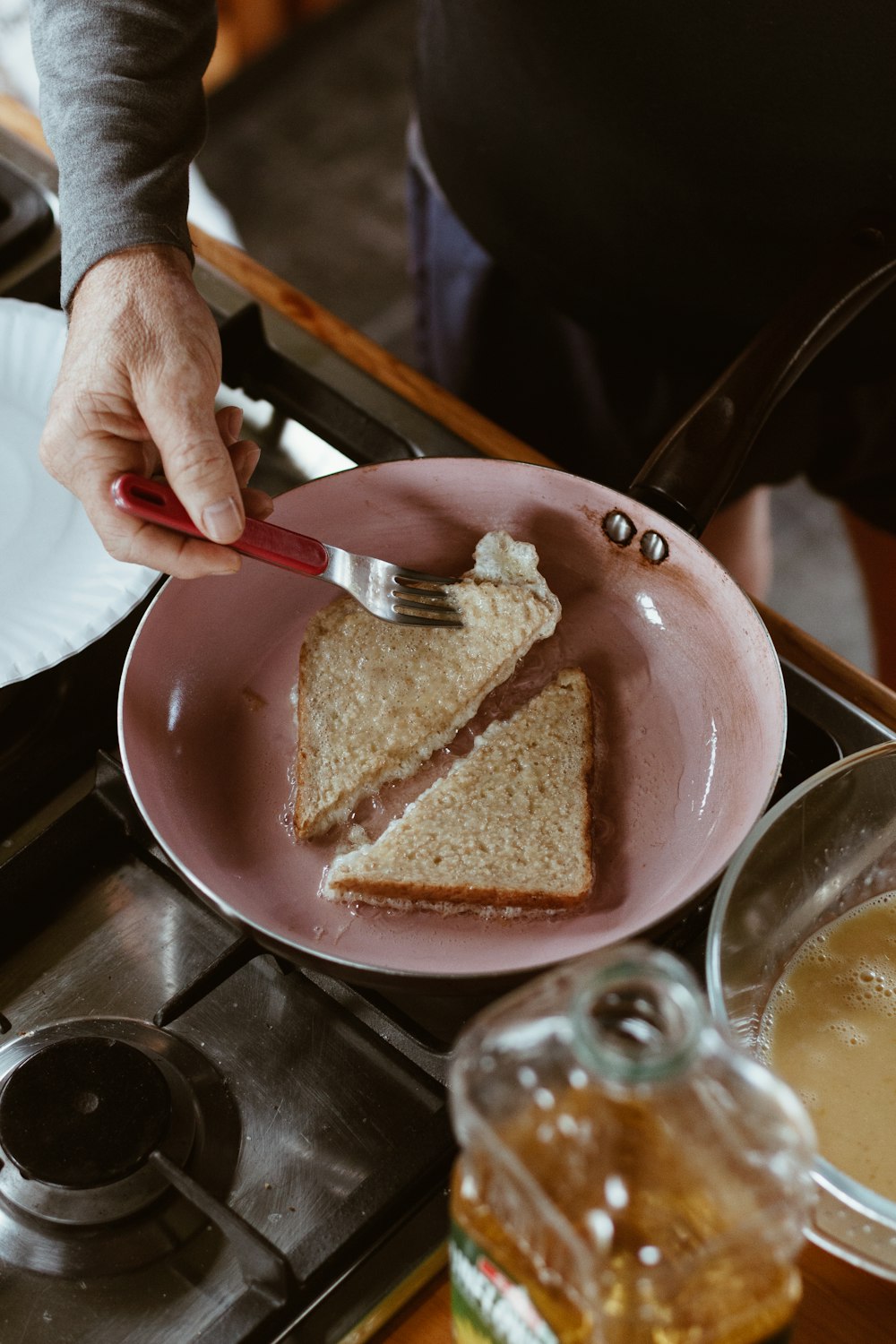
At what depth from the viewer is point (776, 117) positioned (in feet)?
3.63

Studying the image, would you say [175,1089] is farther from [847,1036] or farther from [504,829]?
[847,1036]

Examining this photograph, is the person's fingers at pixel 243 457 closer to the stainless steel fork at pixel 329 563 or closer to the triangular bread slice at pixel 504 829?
the stainless steel fork at pixel 329 563

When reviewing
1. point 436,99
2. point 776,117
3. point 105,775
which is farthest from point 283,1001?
point 436,99

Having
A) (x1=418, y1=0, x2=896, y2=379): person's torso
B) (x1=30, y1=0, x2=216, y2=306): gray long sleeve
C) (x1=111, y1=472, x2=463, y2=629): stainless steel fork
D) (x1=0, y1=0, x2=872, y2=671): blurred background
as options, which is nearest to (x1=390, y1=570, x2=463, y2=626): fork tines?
(x1=111, y1=472, x2=463, y2=629): stainless steel fork

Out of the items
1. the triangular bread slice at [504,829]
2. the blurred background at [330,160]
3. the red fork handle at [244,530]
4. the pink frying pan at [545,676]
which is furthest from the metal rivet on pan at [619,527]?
the blurred background at [330,160]

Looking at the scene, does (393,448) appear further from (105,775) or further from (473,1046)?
(473,1046)

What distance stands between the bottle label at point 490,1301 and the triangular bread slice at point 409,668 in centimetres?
44

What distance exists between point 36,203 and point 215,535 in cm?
66

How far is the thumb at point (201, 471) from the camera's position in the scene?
83 cm

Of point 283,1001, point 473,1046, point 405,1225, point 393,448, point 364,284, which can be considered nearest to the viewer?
point 473,1046

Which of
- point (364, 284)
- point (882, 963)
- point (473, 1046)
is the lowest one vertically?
point (364, 284)

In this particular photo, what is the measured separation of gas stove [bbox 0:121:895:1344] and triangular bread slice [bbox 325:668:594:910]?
8cm

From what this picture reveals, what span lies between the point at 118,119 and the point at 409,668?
475 mm

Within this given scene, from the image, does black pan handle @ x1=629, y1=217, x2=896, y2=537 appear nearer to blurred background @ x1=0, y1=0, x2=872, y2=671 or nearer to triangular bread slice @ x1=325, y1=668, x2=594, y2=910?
triangular bread slice @ x1=325, y1=668, x2=594, y2=910
